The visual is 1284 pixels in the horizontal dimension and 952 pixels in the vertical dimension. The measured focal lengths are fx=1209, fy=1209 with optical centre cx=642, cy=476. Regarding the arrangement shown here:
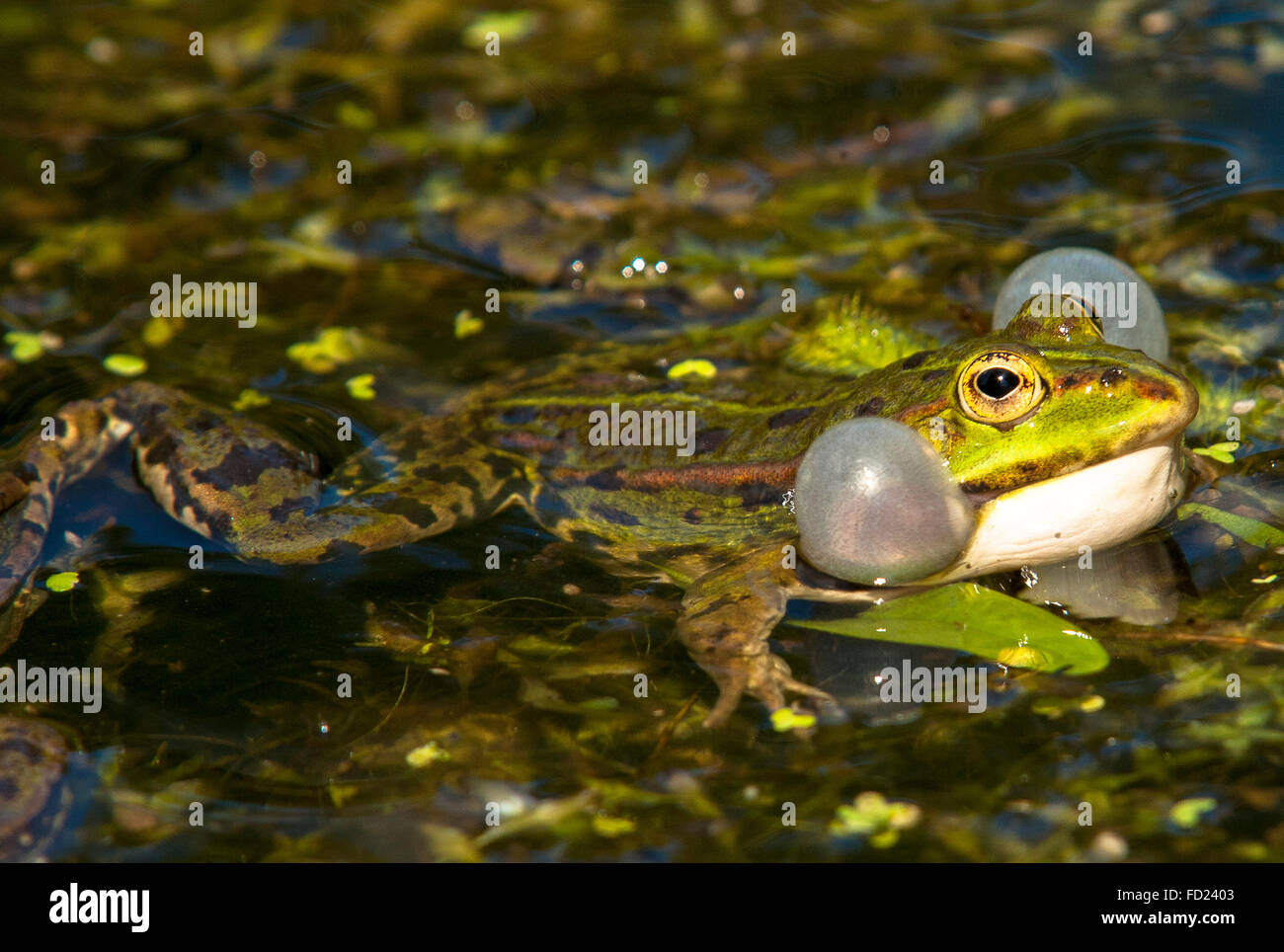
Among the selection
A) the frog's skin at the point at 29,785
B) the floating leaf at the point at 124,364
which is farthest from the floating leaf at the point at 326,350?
the frog's skin at the point at 29,785

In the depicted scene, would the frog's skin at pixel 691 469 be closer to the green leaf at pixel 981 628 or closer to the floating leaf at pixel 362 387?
the green leaf at pixel 981 628

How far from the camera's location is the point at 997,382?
4469 mm

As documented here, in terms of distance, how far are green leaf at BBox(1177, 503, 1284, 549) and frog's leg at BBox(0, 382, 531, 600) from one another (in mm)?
2866

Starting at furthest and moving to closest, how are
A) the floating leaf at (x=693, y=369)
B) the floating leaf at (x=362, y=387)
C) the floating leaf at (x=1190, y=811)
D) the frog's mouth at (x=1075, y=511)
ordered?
1. the floating leaf at (x=362, y=387)
2. the floating leaf at (x=693, y=369)
3. the frog's mouth at (x=1075, y=511)
4. the floating leaf at (x=1190, y=811)

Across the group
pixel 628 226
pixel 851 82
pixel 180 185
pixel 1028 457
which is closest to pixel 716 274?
pixel 628 226

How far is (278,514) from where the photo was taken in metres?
5.33

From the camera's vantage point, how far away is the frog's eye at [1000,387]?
14.5ft

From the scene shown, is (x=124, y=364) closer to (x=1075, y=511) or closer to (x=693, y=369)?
(x=693, y=369)

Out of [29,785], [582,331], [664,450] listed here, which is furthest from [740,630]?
[582,331]

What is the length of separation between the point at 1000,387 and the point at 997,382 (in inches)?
0.9

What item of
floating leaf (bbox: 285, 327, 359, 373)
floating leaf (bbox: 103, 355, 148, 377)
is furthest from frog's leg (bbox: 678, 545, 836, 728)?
floating leaf (bbox: 103, 355, 148, 377)

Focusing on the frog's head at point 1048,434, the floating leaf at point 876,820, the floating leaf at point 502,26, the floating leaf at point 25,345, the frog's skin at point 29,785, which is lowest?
the floating leaf at point 876,820

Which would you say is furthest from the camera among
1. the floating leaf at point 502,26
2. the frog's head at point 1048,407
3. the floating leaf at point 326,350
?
the floating leaf at point 502,26
